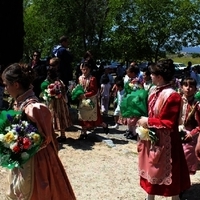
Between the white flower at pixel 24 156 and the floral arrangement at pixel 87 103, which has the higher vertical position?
the white flower at pixel 24 156

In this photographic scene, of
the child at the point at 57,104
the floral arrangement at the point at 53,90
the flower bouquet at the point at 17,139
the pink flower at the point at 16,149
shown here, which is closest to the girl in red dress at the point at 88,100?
the child at the point at 57,104

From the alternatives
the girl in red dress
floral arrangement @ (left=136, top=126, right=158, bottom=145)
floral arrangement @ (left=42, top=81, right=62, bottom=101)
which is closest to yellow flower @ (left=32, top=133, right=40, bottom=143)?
floral arrangement @ (left=136, top=126, right=158, bottom=145)

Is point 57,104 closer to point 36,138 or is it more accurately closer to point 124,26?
point 36,138

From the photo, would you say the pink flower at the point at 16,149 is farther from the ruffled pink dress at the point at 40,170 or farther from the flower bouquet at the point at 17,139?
the ruffled pink dress at the point at 40,170

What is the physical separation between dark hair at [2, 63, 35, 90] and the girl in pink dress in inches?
58.9

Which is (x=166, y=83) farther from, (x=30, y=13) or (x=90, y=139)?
(x=30, y=13)

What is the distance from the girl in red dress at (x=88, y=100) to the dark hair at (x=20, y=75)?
15.0 ft

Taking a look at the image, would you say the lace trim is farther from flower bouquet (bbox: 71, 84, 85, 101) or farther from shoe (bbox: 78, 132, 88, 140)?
shoe (bbox: 78, 132, 88, 140)

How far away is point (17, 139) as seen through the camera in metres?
3.59

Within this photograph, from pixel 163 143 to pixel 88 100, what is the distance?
3953mm

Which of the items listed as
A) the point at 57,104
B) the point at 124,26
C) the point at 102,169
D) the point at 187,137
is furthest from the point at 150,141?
the point at 124,26

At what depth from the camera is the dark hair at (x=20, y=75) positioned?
3.62 m

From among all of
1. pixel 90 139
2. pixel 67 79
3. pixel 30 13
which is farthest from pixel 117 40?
pixel 90 139

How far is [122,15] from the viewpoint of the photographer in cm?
2489
